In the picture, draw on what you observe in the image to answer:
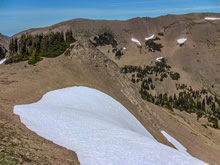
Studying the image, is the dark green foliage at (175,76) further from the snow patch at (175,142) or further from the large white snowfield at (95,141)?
the large white snowfield at (95,141)

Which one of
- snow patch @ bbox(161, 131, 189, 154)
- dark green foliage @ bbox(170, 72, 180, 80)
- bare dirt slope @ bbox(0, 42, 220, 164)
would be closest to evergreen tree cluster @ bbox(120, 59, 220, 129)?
dark green foliage @ bbox(170, 72, 180, 80)

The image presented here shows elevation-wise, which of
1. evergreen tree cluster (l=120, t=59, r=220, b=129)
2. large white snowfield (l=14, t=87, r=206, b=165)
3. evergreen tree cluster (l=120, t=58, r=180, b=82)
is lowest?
evergreen tree cluster (l=120, t=59, r=220, b=129)

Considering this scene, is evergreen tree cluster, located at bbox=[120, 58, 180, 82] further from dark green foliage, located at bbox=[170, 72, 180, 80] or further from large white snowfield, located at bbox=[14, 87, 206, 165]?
large white snowfield, located at bbox=[14, 87, 206, 165]

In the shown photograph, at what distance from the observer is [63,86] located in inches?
1125

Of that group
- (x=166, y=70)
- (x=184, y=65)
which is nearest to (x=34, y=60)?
(x=166, y=70)

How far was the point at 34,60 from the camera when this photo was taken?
3703 cm

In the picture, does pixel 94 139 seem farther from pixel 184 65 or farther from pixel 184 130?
pixel 184 65

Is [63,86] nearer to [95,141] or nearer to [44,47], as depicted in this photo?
[95,141]

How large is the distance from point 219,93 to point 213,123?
74.0 metres

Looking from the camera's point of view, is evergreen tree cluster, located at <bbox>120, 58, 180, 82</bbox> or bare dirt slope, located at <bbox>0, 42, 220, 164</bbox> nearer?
bare dirt slope, located at <bbox>0, 42, 220, 164</bbox>

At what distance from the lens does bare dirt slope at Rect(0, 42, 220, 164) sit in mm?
10086

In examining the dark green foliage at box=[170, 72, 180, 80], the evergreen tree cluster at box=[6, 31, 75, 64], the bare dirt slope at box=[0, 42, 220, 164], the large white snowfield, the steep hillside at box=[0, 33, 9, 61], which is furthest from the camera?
the dark green foliage at box=[170, 72, 180, 80]

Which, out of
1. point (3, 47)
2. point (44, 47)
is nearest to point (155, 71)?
point (3, 47)

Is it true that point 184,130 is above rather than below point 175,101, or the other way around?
above
